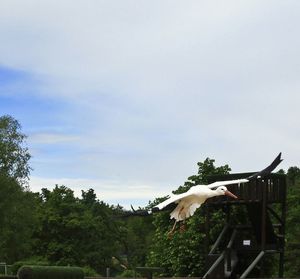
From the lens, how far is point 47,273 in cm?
1666

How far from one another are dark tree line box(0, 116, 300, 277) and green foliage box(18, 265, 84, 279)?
194 cm

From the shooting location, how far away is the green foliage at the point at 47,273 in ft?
52.2

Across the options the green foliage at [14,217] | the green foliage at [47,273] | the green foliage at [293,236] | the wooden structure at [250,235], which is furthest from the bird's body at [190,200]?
the green foliage at [14,217]

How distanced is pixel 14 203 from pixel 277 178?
2538 cm

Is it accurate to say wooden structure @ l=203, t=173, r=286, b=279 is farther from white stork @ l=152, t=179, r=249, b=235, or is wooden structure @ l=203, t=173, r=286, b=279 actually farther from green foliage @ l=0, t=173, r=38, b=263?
green foliage @ l=0, t=173, r=38, b=263

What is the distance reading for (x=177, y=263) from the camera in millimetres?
29703

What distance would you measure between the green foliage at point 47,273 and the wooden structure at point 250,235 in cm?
588

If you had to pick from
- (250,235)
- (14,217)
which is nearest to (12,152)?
(14,217)

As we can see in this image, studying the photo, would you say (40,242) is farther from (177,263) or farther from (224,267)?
(224,267)

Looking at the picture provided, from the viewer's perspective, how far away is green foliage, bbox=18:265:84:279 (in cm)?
1591

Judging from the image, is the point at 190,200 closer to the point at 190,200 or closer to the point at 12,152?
the point at 190,200

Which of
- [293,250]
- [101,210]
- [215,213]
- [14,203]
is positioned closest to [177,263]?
[215,213]

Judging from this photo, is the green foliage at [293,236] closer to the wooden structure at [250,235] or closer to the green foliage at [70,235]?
the wooden structure at [250,235]

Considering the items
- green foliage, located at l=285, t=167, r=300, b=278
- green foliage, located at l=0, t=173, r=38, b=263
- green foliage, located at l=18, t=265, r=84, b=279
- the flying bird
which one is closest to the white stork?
the flying bird
